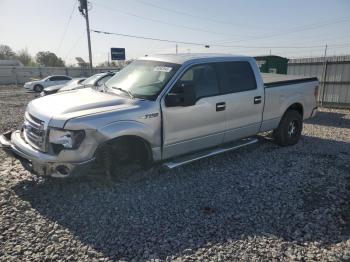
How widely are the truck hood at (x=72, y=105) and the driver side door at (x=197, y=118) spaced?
0.70 metres

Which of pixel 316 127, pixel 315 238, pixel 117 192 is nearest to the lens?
pixel 315 238

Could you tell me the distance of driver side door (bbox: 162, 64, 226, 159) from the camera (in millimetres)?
4571

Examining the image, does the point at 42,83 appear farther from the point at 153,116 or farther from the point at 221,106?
the point at 153,116

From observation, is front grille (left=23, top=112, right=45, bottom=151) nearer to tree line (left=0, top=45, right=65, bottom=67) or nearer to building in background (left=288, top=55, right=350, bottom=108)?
building in background (left=288, top=55, right=350, bottom=108)

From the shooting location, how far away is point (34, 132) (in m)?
4.04

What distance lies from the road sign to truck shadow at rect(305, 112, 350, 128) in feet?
60.9

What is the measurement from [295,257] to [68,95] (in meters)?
3.85

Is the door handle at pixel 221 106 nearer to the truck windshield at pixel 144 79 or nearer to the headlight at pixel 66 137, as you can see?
the truck windshield at pixel 144 79

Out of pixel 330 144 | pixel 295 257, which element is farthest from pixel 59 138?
pixel 330 144

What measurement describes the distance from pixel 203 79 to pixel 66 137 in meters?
2.43

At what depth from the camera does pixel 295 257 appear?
9.73 feet

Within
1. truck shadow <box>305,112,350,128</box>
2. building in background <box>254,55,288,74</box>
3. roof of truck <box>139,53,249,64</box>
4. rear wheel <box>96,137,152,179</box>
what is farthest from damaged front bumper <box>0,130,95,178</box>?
building in background <box>254,55,288,74</box>

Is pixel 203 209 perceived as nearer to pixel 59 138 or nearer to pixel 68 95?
pixel 59 138

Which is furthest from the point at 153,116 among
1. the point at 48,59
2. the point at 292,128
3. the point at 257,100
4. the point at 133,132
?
the point at 48,59
